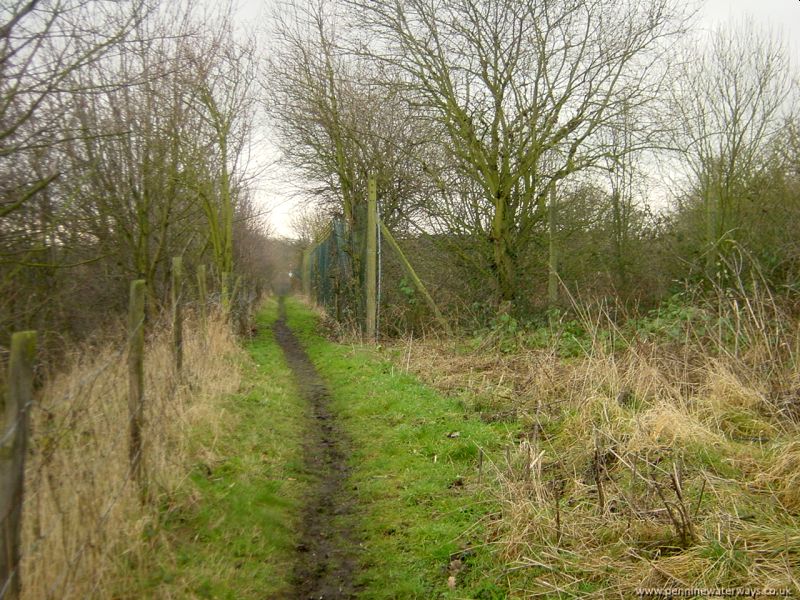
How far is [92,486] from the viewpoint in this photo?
3.92m

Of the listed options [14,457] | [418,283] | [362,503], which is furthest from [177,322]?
[418,283]

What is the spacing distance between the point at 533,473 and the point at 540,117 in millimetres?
8882

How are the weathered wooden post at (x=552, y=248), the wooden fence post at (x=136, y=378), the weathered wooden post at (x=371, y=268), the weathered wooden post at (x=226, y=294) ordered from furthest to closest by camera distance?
the weathered wooden post at (x=371, y=268) → the weathered wooden post at (x=226, y=294) → the weathered wooden post at (x=552, y=248) → the wooden fence post at (x=136, y=378)

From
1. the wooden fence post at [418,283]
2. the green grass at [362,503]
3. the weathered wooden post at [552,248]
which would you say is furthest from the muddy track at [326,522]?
the weathered wooden post at [552,248]

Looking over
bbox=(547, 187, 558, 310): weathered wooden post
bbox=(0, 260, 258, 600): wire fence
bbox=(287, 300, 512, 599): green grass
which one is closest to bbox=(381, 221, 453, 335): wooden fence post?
bbox=(547, 187, 558, 310): weathered wooden post

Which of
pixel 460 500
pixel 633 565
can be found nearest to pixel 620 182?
pixel 460 500

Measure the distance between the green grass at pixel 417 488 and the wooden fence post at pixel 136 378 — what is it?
65.4 inches

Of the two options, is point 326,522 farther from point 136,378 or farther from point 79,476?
point 79,476

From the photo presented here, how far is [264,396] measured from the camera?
8922 millimetres

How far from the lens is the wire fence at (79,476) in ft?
9.56

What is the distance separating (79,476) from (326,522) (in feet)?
6.58

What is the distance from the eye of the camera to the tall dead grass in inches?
145

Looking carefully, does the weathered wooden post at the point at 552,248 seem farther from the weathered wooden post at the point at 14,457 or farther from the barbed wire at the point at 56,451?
the weathered wooden post at the point at 14,457

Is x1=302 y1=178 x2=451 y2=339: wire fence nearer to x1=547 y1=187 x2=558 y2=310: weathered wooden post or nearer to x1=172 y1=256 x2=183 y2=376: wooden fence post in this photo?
x1=547 y1=187 x2=558 y2=310: weathered wooden post
